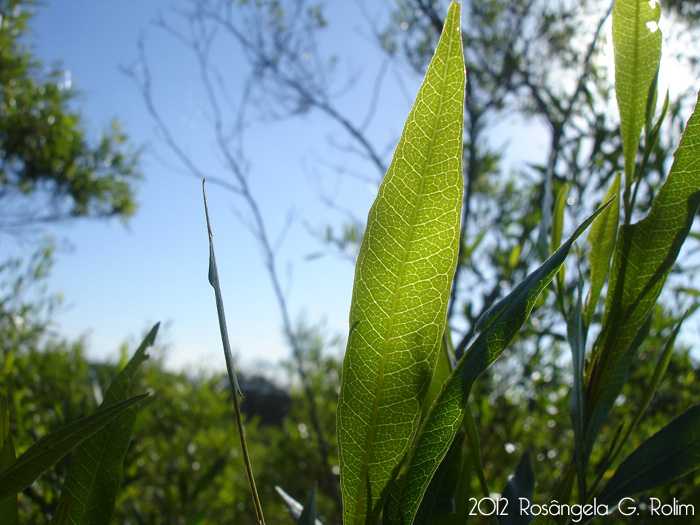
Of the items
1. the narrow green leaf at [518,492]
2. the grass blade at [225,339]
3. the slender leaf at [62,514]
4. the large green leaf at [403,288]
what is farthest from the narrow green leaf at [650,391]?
the slender leaf at [62,514]

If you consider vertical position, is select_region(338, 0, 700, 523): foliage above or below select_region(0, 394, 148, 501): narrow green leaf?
above

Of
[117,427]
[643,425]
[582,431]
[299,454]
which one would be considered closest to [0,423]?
[117,427]

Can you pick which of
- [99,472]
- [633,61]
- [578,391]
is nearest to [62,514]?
[99,472]

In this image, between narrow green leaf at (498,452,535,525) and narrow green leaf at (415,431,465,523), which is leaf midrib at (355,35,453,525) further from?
narrow green leaf at (498,452,535,525)

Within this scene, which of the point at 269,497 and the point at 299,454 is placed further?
the point at 269,497

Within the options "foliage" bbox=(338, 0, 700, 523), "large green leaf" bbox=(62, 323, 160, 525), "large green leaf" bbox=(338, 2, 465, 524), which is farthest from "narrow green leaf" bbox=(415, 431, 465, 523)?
"large green leaf" bbox=(62, 323, 160, 525)

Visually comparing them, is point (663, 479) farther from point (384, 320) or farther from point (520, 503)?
point (384, 320)

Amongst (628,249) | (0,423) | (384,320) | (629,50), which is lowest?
(0,423)
